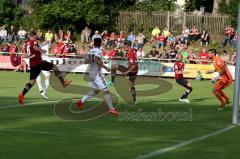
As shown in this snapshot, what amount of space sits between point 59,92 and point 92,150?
13.8m

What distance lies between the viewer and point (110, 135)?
44.6ft

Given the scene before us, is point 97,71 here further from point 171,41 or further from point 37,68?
point 171,41

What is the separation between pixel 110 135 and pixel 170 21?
35.4 m

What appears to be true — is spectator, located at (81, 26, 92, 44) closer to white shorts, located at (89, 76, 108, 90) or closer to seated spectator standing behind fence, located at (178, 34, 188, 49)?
seated spectator standing behind fence, located at (178, 34, 188, 49)

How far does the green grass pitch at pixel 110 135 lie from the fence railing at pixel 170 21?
1049 inches

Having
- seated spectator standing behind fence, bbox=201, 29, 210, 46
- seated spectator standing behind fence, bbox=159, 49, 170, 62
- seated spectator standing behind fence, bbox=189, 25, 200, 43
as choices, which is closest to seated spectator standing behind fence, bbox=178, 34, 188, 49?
seated spectator standing behind fence, bbox=189, 25, 200, 43

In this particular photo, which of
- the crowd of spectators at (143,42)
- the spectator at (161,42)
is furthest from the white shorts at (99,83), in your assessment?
the spectator at (161,42)

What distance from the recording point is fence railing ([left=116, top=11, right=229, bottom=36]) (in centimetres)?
4681

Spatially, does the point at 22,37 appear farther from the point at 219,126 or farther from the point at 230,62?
the point at 219,126

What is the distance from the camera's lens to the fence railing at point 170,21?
4681 cm

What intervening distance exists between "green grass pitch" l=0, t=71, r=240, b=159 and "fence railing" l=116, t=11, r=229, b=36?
87.4 feet

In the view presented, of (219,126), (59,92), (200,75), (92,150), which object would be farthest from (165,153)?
(200,75)

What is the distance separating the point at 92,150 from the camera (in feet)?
38.1

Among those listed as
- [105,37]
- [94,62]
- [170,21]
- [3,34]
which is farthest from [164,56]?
[94,62]
